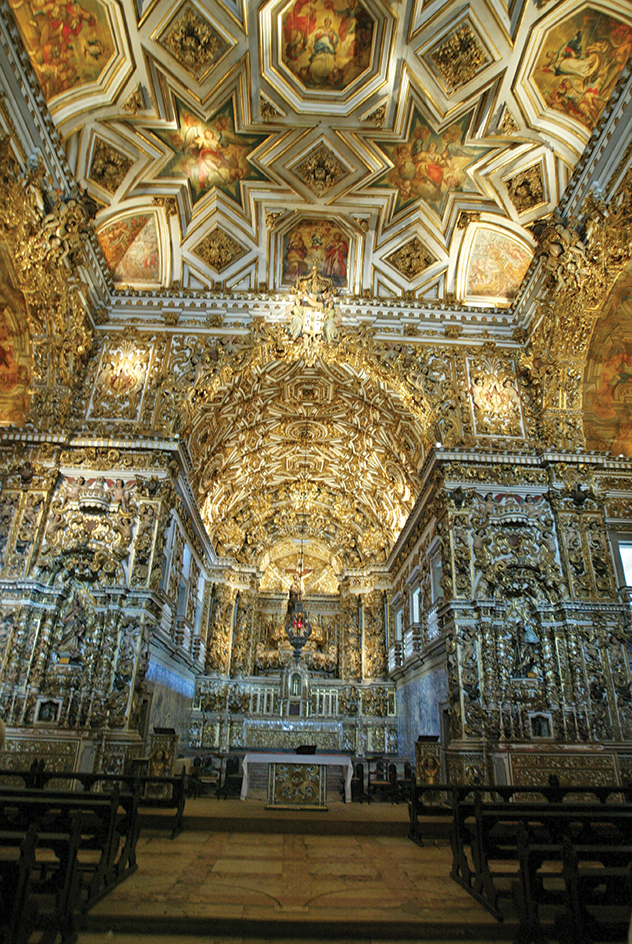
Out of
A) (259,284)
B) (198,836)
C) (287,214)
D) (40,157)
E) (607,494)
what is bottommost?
(198,836)

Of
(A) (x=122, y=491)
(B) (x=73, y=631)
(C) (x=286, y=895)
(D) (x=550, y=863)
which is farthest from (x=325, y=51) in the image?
(D) (x=550, y=863)

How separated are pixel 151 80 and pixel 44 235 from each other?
13.6 ft

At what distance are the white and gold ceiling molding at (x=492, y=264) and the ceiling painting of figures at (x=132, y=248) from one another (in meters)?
8.68

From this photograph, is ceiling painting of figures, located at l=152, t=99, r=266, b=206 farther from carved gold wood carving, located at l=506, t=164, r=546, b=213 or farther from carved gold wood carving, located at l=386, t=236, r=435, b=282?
carved gold wood carving, located at l=506, t=164, r=546, b=213

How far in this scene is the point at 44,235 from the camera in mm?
12359

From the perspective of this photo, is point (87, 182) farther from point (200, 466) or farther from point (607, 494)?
point (607, 494)

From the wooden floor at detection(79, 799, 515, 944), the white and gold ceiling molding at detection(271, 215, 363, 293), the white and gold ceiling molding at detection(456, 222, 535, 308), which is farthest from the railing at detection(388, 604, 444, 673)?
the white and gold ceiling molding at detection(271, 215, 363, 293)

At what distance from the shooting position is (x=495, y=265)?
16078 millimetres

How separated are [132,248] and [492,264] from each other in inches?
399

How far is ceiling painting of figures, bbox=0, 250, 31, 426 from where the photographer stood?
1398 centimetres

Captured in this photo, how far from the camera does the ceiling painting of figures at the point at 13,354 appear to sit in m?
14.0

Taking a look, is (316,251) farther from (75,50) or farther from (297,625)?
(297,625)

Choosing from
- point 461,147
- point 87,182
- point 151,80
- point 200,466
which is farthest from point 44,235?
point 461,147

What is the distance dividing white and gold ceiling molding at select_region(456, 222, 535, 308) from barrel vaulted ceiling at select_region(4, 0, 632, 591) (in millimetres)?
41
